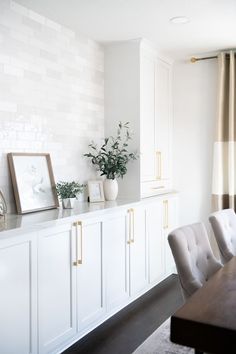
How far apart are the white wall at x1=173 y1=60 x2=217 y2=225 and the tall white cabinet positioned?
1.44 ft

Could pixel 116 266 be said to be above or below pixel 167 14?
below

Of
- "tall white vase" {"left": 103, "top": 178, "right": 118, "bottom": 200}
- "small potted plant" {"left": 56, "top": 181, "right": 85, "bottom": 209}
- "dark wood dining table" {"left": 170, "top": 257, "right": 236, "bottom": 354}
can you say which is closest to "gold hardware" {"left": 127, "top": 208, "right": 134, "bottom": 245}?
"tall white vase" {"left": 103, "top": 178, "right": 118, "bottom": 200}

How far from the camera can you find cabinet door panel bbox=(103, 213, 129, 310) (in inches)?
120

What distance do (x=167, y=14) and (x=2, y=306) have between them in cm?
248

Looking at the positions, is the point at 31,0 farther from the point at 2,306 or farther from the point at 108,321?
the point at 108,321

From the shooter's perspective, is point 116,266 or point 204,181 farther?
point 204,181

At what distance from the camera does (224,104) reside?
4.14 meters

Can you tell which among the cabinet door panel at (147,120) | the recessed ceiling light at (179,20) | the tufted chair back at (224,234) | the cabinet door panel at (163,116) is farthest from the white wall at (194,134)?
the tufted chair back at (224,234)

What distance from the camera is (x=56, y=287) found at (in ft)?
8.16

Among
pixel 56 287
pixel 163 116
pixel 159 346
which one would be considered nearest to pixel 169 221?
pixel 163 116

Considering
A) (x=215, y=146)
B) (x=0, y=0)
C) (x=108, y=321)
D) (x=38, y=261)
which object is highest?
(x=0, y=0)

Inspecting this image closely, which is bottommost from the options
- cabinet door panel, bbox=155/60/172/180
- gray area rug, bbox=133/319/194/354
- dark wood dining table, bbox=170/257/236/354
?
gray area rug, bbox=133/319/194/354

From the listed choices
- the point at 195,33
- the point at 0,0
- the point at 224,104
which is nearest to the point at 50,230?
the point at 0,0

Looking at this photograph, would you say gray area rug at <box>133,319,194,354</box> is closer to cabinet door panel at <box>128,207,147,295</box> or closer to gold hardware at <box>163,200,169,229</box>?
cabinet door panel at <box>128,207,147,295</box>
